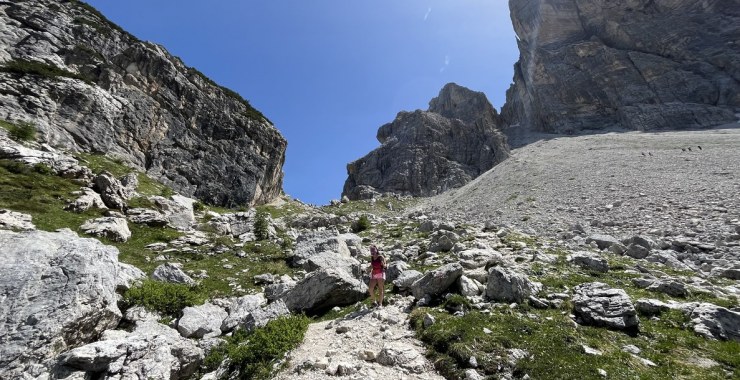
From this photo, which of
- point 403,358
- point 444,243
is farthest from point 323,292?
point 444,243

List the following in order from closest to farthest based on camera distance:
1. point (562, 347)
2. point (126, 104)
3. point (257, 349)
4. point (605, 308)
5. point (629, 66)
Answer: point (562, 347) → point (257, 349) → point (605, 308) → point (126, 104) → point (629, 66)

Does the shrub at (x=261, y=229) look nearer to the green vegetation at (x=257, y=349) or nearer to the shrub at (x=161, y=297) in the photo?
the shrub at (x=161, y=297)

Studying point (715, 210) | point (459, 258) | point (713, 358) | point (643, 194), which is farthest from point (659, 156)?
point (713, 358)

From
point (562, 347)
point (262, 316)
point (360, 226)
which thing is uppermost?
point (360, 226)

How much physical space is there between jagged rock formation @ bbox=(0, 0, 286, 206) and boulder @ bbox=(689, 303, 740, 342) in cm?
4812

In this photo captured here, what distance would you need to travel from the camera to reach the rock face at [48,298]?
779cm

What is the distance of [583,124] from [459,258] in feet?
445

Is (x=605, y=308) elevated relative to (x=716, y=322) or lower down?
elevated

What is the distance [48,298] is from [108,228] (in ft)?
47.3

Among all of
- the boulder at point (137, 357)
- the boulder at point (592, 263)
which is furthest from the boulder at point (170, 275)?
the boulder at point (592, 263)

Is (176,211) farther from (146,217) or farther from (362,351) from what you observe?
(362,351)

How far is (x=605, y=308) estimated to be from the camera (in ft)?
36.6

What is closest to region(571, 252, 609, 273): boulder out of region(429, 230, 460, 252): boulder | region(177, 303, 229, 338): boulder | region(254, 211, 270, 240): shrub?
region(429, 230, 460, 252): boulder

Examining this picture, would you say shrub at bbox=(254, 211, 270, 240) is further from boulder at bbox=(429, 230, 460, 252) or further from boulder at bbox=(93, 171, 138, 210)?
boulder at bbox=(429, 230, 460, 252)
